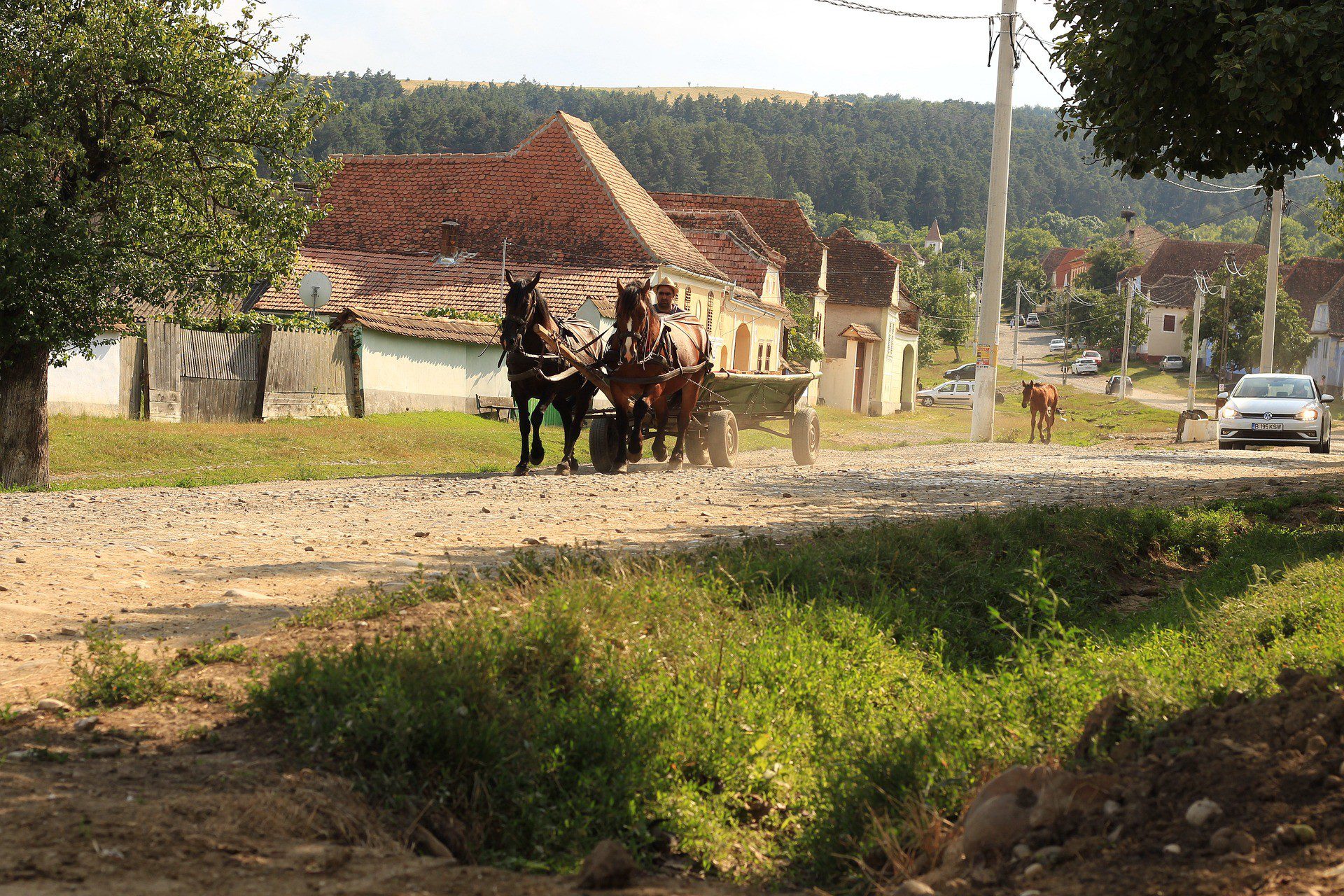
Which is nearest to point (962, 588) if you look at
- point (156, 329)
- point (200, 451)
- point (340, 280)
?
point (200, 451)

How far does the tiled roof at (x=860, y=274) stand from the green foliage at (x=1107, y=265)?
6153 cm

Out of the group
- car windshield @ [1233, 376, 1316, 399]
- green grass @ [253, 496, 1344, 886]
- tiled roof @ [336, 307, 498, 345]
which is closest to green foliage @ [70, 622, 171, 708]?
green grass @ [253, 496, 1344, 886]

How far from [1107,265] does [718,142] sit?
155ft

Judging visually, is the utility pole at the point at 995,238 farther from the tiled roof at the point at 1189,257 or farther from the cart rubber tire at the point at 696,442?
the tiled roof at the point at 1189,257

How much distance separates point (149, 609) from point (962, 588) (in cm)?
514

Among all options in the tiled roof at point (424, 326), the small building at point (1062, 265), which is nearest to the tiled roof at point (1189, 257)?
the small building at point (1062, 265)

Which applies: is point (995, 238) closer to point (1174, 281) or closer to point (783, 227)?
point (783, 227)

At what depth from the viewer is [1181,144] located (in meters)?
9.55

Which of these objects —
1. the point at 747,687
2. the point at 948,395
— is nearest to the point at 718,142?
the point at 948,395

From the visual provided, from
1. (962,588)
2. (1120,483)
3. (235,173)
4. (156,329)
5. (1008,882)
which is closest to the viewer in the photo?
→ (1008,882)

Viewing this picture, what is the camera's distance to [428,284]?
33.8 meters

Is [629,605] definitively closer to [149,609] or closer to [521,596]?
[521,596]

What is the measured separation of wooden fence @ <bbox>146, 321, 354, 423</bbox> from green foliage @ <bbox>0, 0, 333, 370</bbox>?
5677 millimetres

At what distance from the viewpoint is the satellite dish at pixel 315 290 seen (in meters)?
25.6
